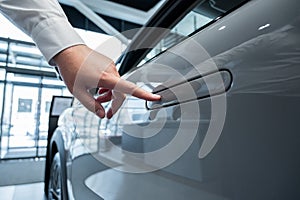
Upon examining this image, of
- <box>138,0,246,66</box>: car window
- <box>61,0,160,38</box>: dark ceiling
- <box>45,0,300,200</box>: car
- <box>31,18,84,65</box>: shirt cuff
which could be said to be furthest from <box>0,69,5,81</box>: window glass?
<box>31,18,84,65</box>: shirt cuff

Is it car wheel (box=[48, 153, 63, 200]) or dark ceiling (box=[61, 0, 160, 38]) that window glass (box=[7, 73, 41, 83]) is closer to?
dark ceiling (box=[61, 0, 160, 38])

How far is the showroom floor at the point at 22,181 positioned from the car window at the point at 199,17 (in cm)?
239

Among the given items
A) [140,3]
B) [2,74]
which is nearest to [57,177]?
[140,3]

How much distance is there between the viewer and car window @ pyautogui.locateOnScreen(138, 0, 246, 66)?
0.69 m

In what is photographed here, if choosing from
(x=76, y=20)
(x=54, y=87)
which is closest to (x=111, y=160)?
(x=76, y=20)

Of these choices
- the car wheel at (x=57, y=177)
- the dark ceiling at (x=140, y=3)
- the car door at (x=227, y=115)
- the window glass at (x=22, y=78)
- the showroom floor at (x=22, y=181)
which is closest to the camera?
the car door at (x=227, y=115)

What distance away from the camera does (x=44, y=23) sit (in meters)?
0.56

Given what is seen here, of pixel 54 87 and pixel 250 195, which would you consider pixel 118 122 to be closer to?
pixel 250 195

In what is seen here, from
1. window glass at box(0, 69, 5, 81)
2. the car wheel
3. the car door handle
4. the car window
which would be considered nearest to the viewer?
the car door handle

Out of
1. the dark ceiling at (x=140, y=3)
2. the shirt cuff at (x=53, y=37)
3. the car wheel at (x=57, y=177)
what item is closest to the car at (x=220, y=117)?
the shirt cuff at (x=53, y=37)

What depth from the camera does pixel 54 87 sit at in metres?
5.91

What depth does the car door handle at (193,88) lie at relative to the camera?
0.51m

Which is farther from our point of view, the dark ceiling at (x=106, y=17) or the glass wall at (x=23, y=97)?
the glass wall at (x=23, y=97)

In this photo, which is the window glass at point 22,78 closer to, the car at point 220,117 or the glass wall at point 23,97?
the glass wall at point 23,97
